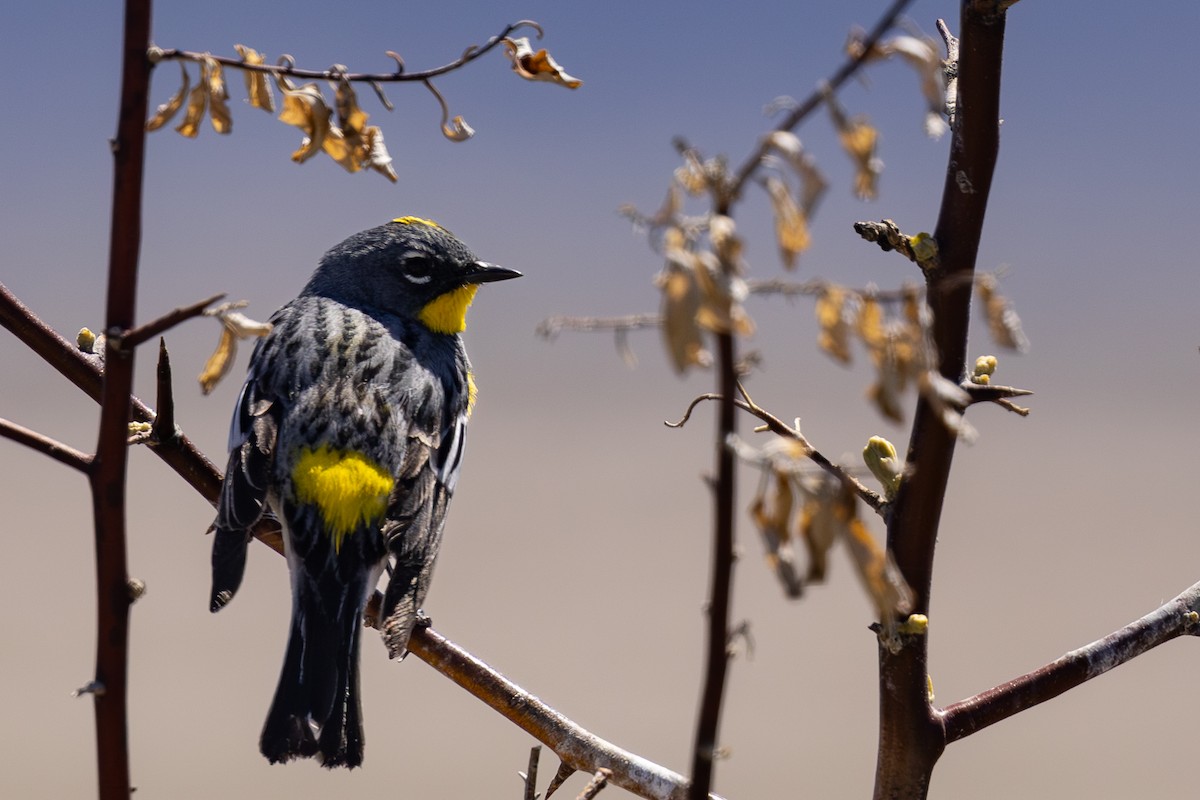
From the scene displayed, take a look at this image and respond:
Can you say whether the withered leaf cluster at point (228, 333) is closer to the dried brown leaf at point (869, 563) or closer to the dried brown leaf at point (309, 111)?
the dried brown leaf at point (309, 111)

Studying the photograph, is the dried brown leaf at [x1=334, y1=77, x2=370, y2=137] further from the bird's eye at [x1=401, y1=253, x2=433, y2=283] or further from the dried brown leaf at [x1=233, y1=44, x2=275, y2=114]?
the bird's eye at [x1=401, y1=253, x2=433, y2=283]

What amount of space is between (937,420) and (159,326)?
4.26 feet

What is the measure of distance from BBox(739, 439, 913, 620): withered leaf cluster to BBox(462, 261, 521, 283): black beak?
205 inches

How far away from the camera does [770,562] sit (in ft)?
4.15

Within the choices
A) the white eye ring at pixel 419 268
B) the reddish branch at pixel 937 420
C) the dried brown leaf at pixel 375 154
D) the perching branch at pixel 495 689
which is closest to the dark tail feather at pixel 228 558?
the perching branch at pixel 495 689

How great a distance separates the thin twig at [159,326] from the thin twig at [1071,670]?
5.53ft

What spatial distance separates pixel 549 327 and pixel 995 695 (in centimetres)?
167

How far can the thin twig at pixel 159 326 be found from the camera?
149 centimetres

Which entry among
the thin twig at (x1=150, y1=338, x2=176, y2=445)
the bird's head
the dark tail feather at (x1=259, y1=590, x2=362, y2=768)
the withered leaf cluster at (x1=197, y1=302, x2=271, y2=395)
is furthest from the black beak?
the withered leaf cluster at (x1=197, y1=302, x2=271, y2=395)

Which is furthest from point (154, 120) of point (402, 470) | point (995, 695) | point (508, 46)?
point (402, 470)

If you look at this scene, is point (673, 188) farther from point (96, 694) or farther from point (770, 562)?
point (96, 694)

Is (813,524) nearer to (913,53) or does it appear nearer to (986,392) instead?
(913,53)

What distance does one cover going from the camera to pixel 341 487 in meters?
4.91

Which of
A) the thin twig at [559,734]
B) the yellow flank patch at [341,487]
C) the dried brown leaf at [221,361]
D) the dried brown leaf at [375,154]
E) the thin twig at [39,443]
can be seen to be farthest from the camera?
the yellow flank patch at [341,487]
